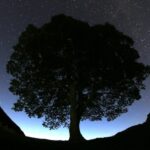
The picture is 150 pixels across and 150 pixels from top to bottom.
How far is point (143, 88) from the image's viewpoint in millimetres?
38594

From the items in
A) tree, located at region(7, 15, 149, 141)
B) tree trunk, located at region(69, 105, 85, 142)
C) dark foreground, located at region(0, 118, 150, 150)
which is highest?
tree, located at region(7, 15, 149, 141)

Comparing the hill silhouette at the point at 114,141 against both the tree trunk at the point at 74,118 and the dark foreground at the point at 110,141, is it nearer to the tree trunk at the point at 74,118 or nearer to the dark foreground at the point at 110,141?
the dark foreground at the point at 110,141

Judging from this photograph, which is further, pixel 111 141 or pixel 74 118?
pixel 74 118

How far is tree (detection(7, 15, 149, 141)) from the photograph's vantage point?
1398 inches

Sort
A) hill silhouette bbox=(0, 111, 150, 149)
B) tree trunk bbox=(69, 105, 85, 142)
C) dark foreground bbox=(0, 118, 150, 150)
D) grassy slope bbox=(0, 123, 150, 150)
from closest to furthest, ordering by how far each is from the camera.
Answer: dark foreground bbox=(0, 118, 150, 150)
grassy slope bbox=(0, 123, 150, 150)
hill silhouette bbox=(0, 111, 150, 149)
tree trunk bbox=(69, 105, 85, 142)

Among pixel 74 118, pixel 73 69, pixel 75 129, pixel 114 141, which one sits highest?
pixel 73 69

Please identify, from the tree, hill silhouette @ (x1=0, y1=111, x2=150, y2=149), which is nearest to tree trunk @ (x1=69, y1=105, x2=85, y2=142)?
the tree

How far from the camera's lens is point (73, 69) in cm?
3581

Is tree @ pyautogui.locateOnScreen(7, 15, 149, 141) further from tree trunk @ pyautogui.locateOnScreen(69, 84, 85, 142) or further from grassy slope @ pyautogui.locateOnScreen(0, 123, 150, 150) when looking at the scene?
grassy slope @ pyautogui.locateOnScreen(0, 123, 150, 150)

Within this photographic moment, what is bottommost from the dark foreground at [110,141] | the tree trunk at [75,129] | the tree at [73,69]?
the dark foreground at [110,141]

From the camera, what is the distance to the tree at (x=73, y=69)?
3550cm

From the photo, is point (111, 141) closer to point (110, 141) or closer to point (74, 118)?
point (110, 141)

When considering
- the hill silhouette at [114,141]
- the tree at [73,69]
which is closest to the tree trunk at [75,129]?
the tree at [73,69]

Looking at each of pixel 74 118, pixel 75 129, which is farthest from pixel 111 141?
pixel 74 118
